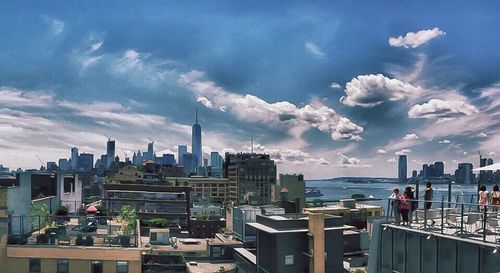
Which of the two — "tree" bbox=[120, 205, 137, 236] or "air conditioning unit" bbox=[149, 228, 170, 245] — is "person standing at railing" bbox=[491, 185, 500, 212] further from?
"air conditioning unit" bbox=[149, 228, 170, 245]

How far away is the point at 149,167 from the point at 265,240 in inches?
5682

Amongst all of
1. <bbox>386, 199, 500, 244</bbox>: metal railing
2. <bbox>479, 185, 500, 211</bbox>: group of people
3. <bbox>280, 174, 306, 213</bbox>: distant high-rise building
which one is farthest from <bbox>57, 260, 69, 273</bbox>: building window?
<bbox>280, 174, 306, 213</bbox>: distant high-rise building

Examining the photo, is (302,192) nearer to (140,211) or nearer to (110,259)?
(140,211)

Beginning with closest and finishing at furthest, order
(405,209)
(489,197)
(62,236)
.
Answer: (405,209) < (489,197) < (62,236)

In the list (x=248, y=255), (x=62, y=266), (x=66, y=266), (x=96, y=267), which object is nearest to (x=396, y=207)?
(x=96, y=267)

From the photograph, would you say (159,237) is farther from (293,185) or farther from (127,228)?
(293,185)

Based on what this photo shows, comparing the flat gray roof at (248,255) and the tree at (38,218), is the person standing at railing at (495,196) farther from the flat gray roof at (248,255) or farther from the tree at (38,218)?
the tree at (38,218)

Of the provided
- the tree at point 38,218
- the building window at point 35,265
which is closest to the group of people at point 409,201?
the building window at point 35,265

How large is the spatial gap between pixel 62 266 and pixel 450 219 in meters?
30.5

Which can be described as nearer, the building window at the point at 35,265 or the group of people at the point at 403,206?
the group of people at the point at 403,206

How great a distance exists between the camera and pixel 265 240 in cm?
Result: 4603

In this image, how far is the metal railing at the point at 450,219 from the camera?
47.3 ft

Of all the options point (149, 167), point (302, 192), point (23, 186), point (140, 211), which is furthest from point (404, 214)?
point (149, 167)

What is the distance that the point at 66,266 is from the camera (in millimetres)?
37625
